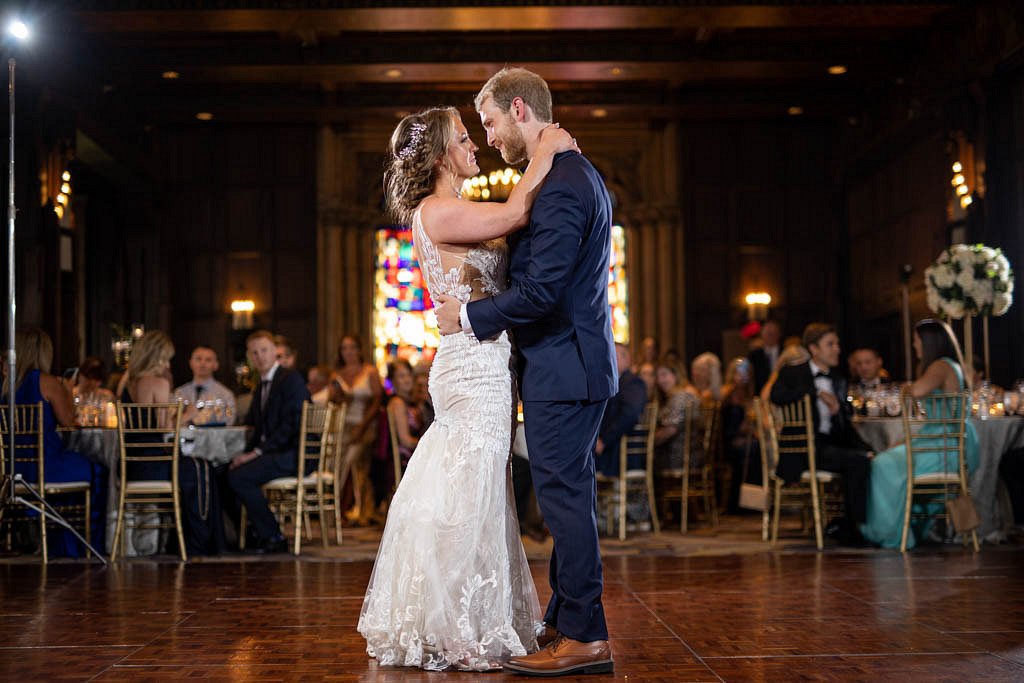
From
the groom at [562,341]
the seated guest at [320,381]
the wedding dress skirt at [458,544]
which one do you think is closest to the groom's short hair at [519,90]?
the groom at [562,341]

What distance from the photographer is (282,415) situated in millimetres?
7441

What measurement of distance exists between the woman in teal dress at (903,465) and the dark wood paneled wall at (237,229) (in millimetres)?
8888

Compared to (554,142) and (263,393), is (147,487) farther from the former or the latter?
(554,142)

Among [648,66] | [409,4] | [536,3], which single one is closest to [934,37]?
[648,66]

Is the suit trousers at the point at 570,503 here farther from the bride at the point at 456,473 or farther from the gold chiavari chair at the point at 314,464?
the gold chiavari chair at the point at 314,464

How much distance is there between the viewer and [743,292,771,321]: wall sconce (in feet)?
47.2

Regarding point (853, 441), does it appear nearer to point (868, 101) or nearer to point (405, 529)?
point (405, 529)

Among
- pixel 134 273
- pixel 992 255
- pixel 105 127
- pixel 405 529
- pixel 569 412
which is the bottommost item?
pixel 405 529

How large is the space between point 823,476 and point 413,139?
185 inches

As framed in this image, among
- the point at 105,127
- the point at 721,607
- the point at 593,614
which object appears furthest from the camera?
the point at 105,127

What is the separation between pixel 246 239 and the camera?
14891 mm

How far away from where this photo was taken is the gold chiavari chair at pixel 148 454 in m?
6.86

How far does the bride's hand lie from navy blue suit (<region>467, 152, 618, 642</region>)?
0.03 metres

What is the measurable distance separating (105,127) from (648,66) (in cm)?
588
